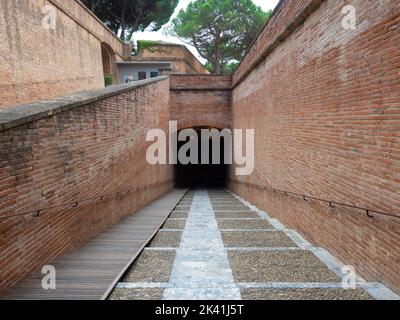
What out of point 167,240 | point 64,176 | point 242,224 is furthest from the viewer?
point 242,224

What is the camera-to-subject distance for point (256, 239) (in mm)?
5914

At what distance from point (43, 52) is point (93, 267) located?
907 centimetres

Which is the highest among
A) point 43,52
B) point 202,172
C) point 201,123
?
point 43,52

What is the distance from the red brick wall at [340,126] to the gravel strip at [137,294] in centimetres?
260

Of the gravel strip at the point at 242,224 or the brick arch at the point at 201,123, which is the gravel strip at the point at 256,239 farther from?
the brick arch at the point at 201,123

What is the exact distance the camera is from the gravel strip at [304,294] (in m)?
3.46

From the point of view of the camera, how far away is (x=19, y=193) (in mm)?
3705

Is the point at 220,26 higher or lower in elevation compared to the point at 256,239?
higher

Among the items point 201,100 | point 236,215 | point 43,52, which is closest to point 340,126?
point 236,215

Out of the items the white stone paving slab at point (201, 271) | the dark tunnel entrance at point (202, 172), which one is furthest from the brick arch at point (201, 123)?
the white stone paving slab at point (201, 271)

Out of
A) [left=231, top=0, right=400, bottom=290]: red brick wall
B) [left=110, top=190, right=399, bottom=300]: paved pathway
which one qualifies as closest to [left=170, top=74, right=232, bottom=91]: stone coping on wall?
[left=231, top=0, right=400, bottom=290]: red brick wall

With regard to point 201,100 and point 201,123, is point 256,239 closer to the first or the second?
point 201,123
